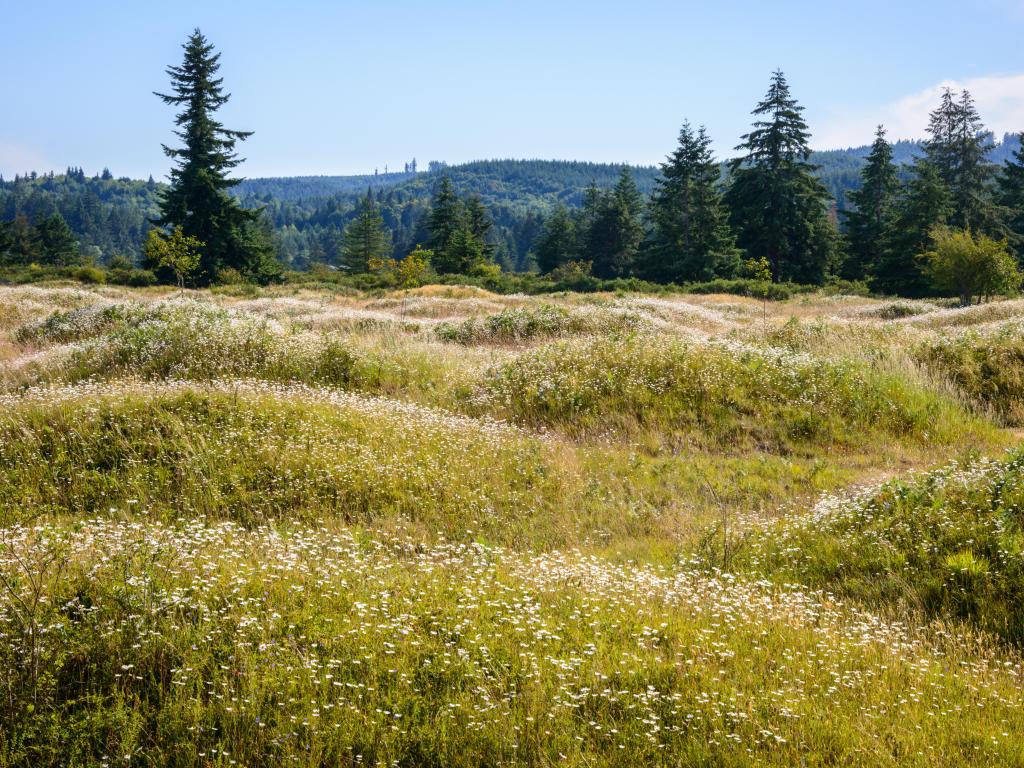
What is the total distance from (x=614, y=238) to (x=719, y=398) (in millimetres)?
61078

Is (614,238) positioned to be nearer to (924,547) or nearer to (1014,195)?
(1014,195)

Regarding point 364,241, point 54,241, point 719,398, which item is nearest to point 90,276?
point 364,241

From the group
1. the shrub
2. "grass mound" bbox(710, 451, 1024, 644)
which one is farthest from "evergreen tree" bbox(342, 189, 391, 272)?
"grass mound" bbox(710, 451, 1024, 644)

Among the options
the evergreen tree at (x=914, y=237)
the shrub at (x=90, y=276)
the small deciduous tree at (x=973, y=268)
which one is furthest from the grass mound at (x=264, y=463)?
the evergreen tree at (x=914, y=237)

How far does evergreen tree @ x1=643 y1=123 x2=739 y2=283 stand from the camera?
55.4 m

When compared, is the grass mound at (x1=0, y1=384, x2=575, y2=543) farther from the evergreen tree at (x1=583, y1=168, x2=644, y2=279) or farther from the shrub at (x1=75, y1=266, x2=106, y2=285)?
the evergreen tree at (x1=583, y1=168, x2=644, y2=279)

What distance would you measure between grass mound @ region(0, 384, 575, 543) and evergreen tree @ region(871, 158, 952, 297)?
147 feet

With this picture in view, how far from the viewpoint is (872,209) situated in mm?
59625

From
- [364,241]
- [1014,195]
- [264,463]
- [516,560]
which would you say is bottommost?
[516,560]

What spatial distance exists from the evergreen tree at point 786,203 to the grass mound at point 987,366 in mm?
44925

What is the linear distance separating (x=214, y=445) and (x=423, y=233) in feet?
466

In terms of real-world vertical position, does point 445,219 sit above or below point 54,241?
above

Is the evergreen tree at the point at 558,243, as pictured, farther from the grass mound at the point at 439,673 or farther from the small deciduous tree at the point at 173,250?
the grass mound at the point at 439,673

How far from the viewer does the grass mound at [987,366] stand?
12.1m
